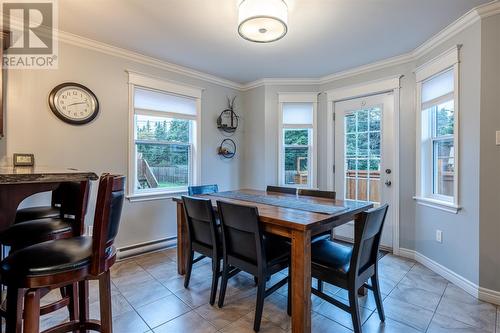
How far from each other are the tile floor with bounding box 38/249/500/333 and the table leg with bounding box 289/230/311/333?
0.83 ft

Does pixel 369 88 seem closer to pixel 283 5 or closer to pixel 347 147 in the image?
pixel 347 147

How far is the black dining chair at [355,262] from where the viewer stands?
5.33 feet

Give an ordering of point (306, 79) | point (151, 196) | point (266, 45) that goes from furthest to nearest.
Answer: point (306, 79)
point (151, 196)
point (266, 45)

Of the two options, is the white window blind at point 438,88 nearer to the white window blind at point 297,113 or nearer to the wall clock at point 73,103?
the white window blind at point 297,113

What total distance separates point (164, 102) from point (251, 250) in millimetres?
2469

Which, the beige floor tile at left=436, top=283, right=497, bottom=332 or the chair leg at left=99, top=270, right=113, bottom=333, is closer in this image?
the chair leg at left=99, top=270, right=113, bottom=333

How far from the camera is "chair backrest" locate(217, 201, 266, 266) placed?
177 centimetres

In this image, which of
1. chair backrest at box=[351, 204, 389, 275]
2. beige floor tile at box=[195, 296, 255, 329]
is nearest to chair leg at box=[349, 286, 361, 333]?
chair backrest at box=[351, 204, 389, 275]

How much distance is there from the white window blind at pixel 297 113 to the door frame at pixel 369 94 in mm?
307

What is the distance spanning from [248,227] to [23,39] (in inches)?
113

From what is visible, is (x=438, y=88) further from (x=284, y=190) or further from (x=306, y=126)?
(x=284, y=190)

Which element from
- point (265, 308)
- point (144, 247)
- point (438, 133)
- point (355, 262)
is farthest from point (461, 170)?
point (144, 247)

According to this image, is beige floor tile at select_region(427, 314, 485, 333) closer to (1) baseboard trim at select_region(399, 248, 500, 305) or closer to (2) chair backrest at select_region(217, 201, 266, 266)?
(1) baseboard trim at select_region(399, 248, 500, 305)

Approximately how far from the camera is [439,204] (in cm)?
269
